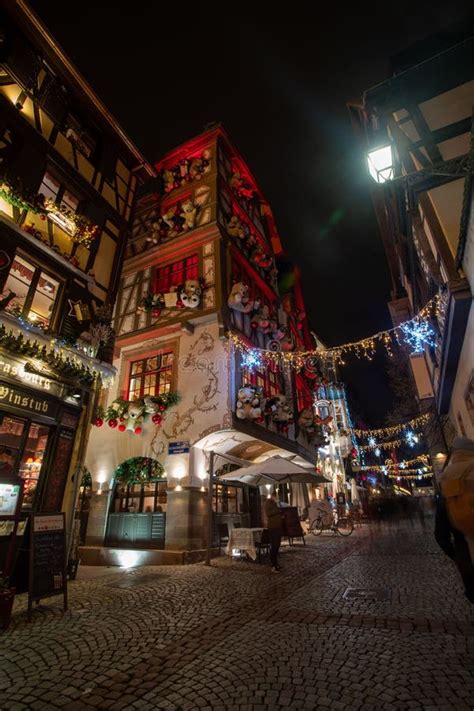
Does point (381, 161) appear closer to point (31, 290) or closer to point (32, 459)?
point (31, 290)

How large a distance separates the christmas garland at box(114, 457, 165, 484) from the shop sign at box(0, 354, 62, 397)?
5.01 metres

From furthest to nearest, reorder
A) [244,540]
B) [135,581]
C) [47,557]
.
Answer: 1. [244,540]
2. [135,581]
3. [47,557]

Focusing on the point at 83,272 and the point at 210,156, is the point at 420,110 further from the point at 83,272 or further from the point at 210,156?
the point at 210,156

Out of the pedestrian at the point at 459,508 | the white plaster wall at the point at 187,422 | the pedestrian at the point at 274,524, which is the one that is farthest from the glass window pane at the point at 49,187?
the pedestrian at the point at 459,508

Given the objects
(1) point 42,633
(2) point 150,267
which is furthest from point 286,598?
(2) point 150,267

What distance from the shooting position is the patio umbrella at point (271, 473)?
11.7 m

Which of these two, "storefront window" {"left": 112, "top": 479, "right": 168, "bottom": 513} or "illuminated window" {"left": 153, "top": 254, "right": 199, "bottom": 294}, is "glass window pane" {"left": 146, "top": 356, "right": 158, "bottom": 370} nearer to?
"illuminated window" {"left": 153, "top": 254, "right": 199, "bottom": 294}

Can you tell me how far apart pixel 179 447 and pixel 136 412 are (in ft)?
7.33

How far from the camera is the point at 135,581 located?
26.0 ft

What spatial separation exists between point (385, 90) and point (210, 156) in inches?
494

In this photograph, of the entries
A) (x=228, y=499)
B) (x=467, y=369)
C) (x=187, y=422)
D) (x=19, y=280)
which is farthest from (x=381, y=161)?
(x=228, y=499)

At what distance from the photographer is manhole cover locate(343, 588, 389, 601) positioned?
5727 mm

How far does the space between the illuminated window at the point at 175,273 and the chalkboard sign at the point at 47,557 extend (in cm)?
1123

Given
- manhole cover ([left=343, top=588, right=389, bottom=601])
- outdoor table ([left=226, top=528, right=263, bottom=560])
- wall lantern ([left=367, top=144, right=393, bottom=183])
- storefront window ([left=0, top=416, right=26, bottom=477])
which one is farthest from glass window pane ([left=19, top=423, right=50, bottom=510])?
wall lantern ([left=367, top=144, right=393, bottom=183])
